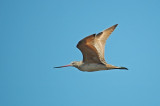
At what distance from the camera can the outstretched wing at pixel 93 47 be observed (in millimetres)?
13476

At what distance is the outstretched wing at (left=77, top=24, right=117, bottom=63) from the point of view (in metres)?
13.5

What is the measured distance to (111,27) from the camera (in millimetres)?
16703

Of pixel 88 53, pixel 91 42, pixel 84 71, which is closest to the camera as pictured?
pixel 91 42

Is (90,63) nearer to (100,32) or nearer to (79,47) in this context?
(79,47)

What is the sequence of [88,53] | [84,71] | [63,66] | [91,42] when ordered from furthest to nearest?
[63,66] < [84,71] < [88,53] < [91,42]

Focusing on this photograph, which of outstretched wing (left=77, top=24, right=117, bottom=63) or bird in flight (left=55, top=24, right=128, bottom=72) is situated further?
bird in flight (left=55, top=24, right=128, bottom=72)

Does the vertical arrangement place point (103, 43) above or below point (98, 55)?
above

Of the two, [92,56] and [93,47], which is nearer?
[93,47]

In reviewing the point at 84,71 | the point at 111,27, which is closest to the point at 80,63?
the point at 84,71

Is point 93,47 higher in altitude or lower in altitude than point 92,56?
higher

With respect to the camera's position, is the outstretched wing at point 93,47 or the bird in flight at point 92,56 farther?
the bird in flight at point 92,56

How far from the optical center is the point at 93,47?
14.0 meters

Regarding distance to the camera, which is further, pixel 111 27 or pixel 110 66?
pixel 111 27

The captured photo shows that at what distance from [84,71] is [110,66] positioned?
137 centimetres
